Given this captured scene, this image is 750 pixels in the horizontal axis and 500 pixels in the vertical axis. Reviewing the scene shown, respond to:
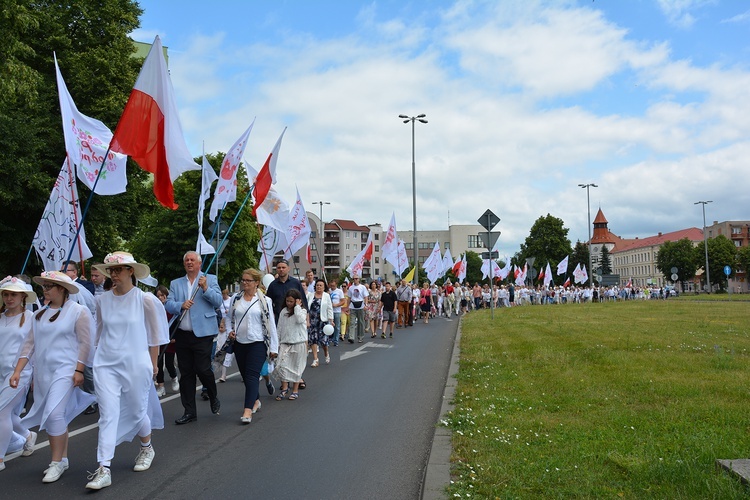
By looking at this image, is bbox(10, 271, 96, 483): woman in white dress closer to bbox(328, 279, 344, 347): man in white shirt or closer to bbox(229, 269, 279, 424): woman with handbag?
bbox(229, 269, 279, 424): woman with handbag

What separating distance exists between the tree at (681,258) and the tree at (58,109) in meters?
102

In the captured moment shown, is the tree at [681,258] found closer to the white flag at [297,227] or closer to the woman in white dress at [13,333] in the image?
the white flag at [297,227]

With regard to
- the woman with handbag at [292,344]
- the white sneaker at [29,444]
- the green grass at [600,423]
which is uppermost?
the woman with handbag at [292,344]

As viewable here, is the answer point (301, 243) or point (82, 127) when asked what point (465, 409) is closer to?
point (82, 127)

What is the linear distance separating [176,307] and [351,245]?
12858cm

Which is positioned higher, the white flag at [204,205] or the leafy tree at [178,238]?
the leafy tree at [178,238]

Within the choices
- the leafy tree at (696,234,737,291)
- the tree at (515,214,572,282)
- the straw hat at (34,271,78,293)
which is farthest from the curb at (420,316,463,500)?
the leafy tree at (696,234,737,291)

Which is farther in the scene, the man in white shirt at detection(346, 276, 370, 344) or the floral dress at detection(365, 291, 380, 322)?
the floral dress at detection(365, 291, 380, 322)

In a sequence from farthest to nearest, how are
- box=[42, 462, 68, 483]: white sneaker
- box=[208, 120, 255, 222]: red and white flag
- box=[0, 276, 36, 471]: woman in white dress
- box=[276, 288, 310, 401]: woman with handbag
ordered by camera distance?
box=[208, 120, 255, 222]: red and white flag, box=[276, 288, 310, 401]: woman with handbag, box=[0, 276, 36, 471]: woman in white dress, box=[42, 462, 68, 483]: white sneaker

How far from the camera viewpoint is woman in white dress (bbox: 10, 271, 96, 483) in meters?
5.96

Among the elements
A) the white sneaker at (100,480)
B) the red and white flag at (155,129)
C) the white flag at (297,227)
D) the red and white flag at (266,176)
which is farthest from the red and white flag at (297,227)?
the white sneaker at (100,480)

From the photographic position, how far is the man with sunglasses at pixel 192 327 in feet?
27.2

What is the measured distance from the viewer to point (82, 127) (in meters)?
10.8

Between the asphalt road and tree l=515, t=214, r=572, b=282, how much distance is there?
92359 mm
